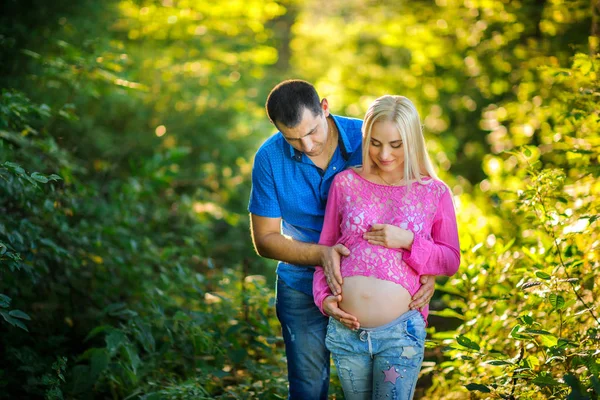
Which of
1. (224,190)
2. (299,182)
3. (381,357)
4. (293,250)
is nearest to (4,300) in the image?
(293,250)

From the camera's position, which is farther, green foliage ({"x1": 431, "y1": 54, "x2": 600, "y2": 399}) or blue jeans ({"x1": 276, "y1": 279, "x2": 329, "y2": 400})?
blue jeans ({"x1": 276, "y1": 279, "x2": 329, "y2": 400})

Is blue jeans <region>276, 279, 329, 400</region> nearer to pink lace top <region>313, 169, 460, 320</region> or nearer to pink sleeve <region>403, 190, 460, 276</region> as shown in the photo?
pink lace top <region>313, 169, 460, 320</region>

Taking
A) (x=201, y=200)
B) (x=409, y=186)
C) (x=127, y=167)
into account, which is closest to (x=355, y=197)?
(x=409, y=186)

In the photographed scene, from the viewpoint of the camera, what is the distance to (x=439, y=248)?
2781 mm

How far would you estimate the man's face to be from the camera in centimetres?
Result: 294

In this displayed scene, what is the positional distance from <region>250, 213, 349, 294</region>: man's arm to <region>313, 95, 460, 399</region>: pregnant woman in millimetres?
44

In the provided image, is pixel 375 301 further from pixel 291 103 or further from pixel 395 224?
pixel 291 103

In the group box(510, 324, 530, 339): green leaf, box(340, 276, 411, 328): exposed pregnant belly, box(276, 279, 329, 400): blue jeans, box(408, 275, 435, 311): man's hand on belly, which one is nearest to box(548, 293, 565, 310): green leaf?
box(510, 324, 530, 339): green leaf

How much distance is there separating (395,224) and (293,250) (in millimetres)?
491

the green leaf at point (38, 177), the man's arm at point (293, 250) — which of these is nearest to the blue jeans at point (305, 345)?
the man's arm at point (293, 250)

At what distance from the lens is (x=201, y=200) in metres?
6.98

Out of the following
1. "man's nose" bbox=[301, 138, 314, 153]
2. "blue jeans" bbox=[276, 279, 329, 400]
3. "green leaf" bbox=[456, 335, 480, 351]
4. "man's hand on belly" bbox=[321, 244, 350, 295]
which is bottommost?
"blue jeans" bbox=[276, 279, 329, 400]

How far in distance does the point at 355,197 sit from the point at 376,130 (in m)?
0.31

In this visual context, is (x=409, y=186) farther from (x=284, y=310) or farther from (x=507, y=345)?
(x=507, y=345)
